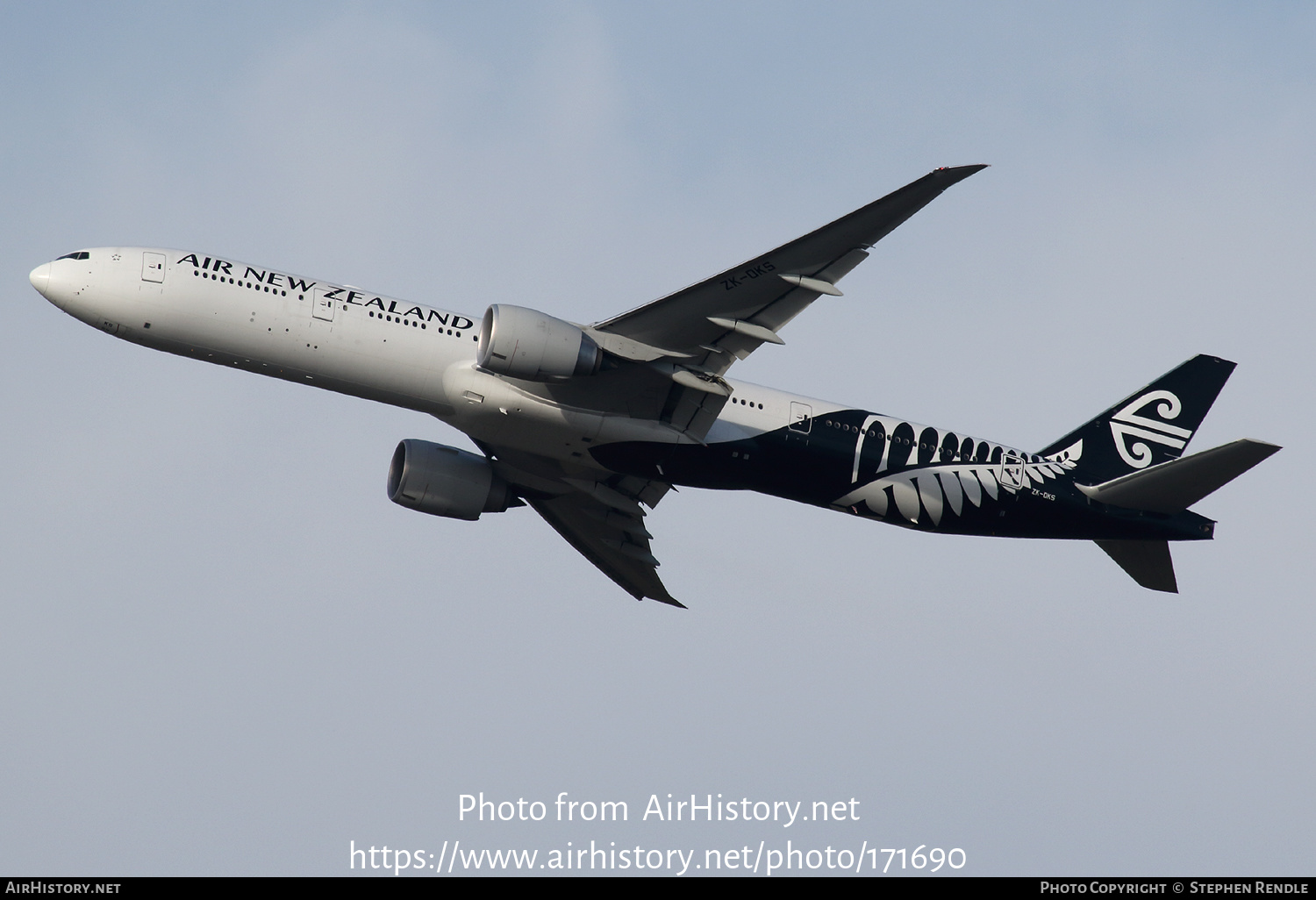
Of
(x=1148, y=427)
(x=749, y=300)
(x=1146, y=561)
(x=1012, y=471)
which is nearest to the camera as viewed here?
(x=749, y=300)

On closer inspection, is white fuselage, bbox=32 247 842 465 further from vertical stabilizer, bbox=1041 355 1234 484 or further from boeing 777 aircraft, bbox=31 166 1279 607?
vertical stabilizer, bbox=1041 355 1234 484

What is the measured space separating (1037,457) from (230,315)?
24332 millimetres

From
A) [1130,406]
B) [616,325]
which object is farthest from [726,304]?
[1130,406]

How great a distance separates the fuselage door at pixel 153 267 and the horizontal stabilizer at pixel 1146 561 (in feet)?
94.2

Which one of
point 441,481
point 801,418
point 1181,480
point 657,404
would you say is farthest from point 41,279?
point 1181,480

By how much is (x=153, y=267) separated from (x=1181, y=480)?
29.5 meters

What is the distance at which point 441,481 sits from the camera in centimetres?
4234

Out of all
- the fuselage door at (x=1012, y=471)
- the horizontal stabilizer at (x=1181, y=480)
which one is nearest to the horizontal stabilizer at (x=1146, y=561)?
the horizontal stabilizer at (x=1181, y=480)

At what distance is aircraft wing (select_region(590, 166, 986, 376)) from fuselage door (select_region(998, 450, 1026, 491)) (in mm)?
9809

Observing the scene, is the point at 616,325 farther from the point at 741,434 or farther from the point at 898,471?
the point at 898,471

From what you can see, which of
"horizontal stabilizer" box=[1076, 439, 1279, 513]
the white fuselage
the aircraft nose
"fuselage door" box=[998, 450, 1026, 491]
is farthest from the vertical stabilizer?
the aircraft nose

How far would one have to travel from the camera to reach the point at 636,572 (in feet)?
153

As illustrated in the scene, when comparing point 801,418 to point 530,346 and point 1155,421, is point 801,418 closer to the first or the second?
point 530,346

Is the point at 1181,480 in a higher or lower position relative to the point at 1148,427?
lower
